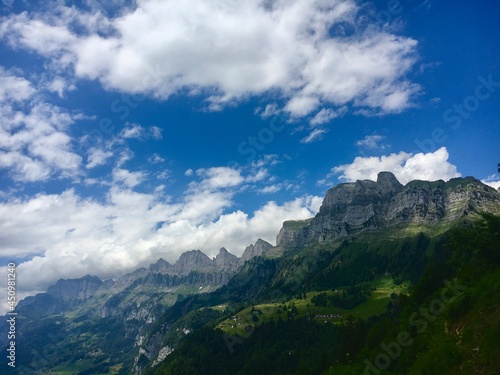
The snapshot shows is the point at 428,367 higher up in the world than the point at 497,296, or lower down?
lower down

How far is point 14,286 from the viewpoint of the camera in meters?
75.4

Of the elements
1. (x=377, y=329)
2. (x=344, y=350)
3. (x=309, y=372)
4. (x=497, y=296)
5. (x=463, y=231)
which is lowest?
(x=309, y=372)

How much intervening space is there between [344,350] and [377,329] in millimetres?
15623

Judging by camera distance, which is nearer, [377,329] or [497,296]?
[497,296]

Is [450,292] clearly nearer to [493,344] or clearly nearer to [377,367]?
[377,367]

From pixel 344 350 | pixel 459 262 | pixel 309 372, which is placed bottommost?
pixel 309 372

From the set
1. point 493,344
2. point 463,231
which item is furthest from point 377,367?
point 463,231

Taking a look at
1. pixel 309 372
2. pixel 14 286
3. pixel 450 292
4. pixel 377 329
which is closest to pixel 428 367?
pixel 450 292

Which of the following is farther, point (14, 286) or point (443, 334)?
point (14, 286)

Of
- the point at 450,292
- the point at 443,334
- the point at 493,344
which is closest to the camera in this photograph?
the point at 493,344

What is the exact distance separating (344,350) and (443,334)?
42487 millimetres

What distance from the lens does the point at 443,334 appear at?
4266 cm

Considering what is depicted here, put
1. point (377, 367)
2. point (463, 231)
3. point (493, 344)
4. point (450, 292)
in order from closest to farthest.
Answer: point (493, 344) < point (377, 367) < point (450, 292) < point (463, 231)

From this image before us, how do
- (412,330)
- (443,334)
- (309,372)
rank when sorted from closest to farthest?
1. (443,334)
2. (412,330)
3. (309,372)
